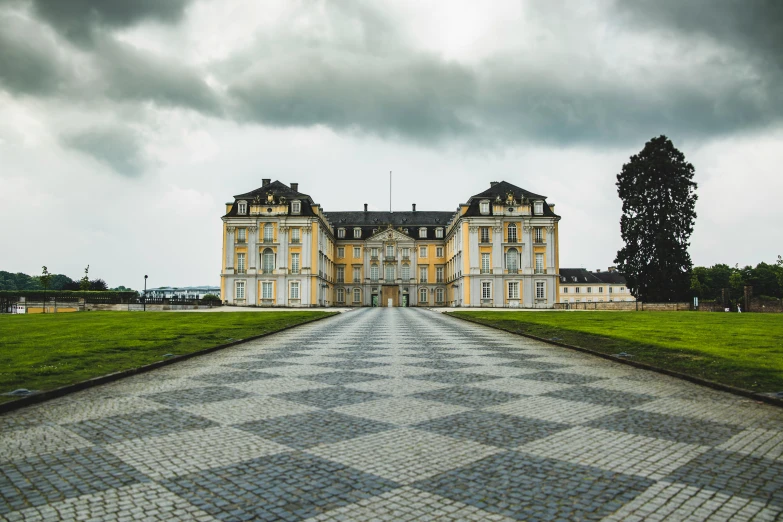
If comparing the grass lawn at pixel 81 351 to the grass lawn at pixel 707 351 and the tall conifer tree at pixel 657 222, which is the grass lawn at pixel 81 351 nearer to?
the grass lawn at pixel 707 351

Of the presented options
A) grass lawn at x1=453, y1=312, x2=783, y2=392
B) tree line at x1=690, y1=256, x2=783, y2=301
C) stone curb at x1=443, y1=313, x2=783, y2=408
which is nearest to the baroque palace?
tree line at x1=690, y1=256, x2=783, y2=301

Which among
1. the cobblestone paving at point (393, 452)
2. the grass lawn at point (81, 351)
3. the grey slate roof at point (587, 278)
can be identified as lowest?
the cobblestone paving at point (393, 452)

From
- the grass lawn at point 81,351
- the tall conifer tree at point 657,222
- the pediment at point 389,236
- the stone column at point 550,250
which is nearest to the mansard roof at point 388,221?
the pediment at point 389,236

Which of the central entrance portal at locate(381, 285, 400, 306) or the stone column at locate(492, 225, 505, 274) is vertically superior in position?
the stone column at locate(492, 225, 505, 274)

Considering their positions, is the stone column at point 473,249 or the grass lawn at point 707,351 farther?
the stone column at point 473,249

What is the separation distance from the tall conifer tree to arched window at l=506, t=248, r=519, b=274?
14.0m

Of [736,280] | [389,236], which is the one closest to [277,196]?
[389,236]

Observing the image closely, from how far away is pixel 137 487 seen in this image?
3.98 m

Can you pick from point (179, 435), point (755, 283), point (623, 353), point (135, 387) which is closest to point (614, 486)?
point (179, 435)

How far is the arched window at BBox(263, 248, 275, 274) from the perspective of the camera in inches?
2509

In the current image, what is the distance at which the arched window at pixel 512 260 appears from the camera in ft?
208

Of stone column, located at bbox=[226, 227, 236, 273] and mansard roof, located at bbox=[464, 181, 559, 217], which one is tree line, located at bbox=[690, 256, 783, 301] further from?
stone column, located at bbox=[226, 227, 236, 273]

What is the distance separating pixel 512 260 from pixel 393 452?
60384 mm

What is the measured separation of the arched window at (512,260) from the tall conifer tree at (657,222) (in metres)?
14.0
